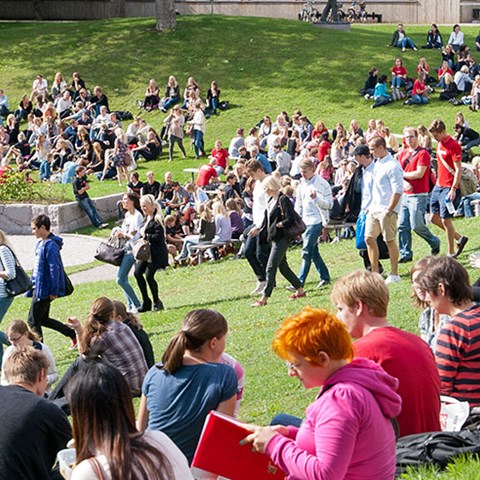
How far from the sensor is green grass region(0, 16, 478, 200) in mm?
35219

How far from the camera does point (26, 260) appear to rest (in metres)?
21.5

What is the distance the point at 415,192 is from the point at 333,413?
9.93 metres

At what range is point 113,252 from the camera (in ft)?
49.0

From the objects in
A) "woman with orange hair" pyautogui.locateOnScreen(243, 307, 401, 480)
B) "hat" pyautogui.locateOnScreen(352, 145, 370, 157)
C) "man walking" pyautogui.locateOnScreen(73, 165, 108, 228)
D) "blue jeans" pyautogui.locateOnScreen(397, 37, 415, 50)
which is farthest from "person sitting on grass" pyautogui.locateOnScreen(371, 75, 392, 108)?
"woman with orange hair" pyautogui.locateOnScreen(243, 307, 401, 480)

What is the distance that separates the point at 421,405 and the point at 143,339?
4.10m

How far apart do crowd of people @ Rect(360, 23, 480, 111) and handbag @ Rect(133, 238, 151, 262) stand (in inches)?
740

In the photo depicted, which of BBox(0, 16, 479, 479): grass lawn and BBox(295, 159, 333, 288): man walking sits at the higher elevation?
BBox(295, 159, 333, 288): man walking

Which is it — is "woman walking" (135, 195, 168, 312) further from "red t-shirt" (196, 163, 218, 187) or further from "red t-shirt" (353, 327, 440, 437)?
"red t-shirt" (196, 163, 218, 187)

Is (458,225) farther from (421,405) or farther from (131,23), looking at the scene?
(131,23)

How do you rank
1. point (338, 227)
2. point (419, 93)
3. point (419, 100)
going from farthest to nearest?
point (419, 93) < point (419, 100) < point (338, 227)

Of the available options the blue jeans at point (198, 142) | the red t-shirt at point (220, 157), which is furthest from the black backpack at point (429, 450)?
the blue jeans at point (198, 142)

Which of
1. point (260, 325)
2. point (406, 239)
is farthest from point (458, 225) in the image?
point (260, 325)

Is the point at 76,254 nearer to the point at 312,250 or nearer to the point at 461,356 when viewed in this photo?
the point at 312,250

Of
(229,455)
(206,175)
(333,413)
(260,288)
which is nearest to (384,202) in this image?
(260,288)
